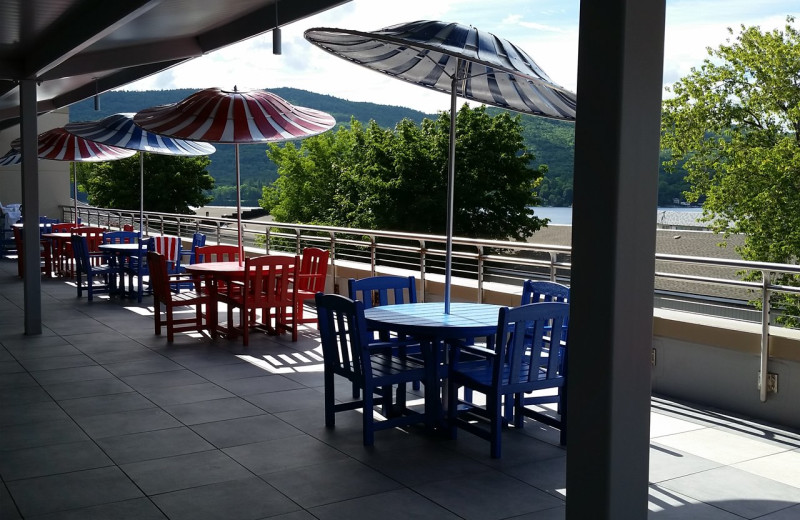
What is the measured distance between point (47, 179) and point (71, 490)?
23371mm

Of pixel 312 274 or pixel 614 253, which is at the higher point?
pixel 614 253

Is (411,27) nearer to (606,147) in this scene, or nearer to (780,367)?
(606,147)

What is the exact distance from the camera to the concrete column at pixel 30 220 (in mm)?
8688

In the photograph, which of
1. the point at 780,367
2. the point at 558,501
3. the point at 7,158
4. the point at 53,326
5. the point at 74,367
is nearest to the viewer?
the point at 558,501

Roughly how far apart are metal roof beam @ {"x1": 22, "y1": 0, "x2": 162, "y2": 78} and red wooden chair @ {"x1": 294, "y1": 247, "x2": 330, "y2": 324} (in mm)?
3231

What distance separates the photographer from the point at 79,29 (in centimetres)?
731

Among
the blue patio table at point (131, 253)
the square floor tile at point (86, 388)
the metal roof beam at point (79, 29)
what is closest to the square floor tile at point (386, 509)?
the square floor tile at point (86, 388)

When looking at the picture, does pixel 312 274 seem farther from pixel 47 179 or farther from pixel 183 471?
pixel 47 179

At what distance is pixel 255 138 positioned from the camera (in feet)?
28.2

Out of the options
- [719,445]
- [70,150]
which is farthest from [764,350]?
[70,150]

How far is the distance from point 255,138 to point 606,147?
6688mm

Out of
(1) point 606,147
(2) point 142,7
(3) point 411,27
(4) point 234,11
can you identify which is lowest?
(1) point 606,147

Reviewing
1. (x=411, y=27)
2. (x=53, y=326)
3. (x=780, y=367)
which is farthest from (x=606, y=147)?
(x=53, y=326)

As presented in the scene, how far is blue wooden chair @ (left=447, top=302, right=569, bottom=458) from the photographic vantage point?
4602 millimetres
